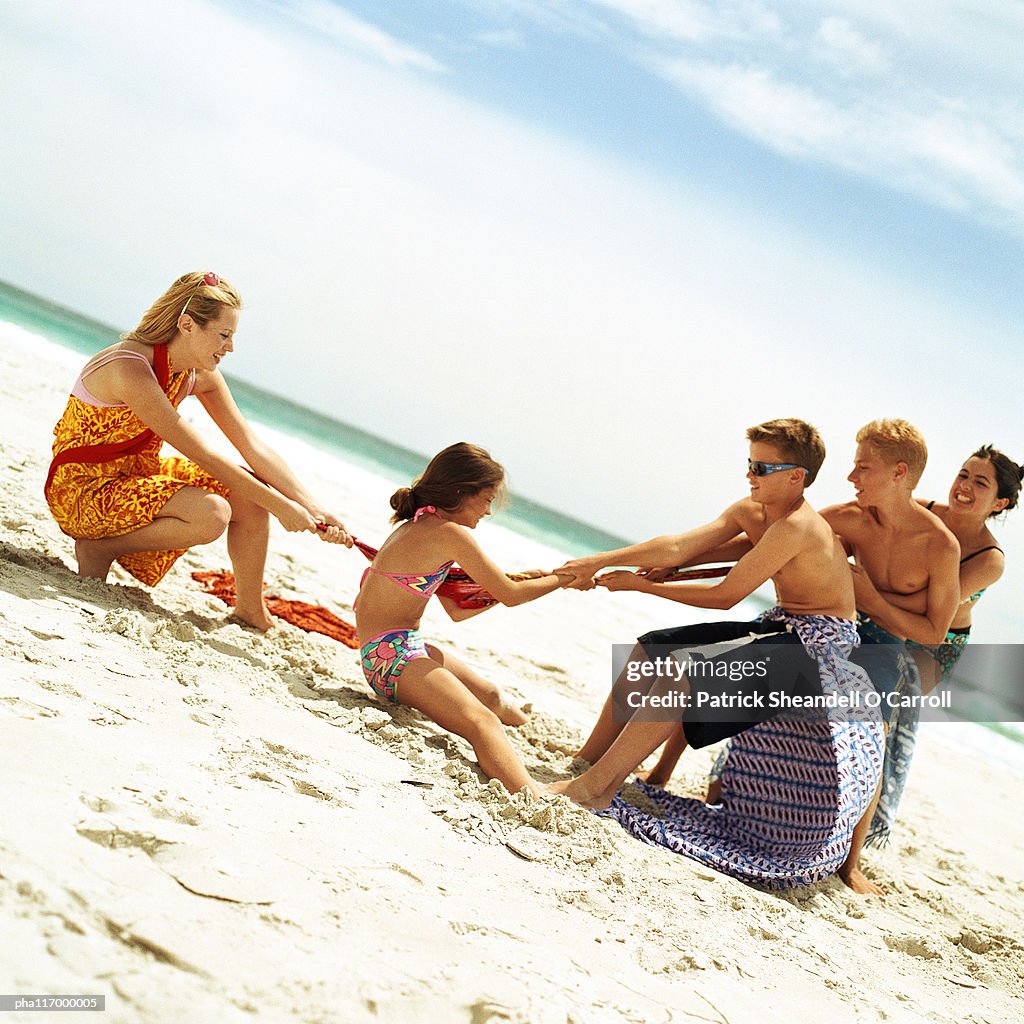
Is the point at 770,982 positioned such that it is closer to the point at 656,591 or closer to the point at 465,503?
the point at 656,591

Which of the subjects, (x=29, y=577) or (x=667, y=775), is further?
(x=667, y=775)

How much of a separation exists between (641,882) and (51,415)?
7154mm

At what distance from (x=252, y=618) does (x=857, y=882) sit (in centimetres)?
282

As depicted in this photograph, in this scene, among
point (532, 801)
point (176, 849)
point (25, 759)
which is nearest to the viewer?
point (176, 849)

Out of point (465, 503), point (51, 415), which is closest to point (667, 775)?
point (465, 503)

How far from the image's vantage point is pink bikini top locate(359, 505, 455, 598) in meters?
4.15

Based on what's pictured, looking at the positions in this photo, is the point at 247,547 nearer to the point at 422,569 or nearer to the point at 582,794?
the point at 422,569

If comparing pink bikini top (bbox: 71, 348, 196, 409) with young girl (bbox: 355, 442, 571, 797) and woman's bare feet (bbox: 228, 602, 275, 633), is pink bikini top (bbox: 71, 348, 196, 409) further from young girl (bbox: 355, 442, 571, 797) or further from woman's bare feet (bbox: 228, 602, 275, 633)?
young girl (bbox: 355, 442, 571, 797)

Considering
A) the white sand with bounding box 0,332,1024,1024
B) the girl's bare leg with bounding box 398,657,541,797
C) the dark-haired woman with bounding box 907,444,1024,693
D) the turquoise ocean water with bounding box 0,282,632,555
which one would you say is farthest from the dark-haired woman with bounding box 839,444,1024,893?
the turquoise ocean water with bounding box 0,282,632,555

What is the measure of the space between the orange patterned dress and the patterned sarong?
7.45 feet

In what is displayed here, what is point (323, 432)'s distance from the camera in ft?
122

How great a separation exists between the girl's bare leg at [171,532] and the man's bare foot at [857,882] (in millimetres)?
2932

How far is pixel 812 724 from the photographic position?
384cm

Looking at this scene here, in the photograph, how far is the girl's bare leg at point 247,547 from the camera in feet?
15.1
